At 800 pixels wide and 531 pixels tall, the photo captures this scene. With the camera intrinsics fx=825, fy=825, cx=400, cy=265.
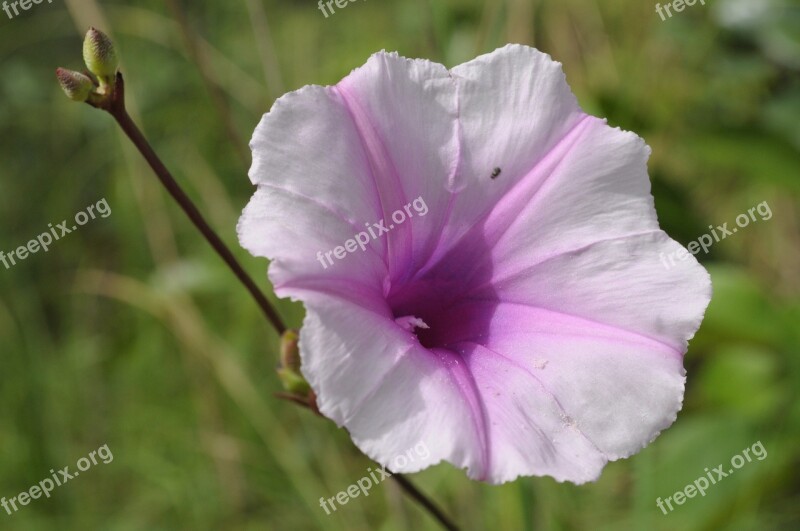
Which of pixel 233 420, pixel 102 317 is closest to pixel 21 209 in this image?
pixel 102 317

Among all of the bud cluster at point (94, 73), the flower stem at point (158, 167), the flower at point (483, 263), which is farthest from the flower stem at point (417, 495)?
the bud cluster at point (94, 73)

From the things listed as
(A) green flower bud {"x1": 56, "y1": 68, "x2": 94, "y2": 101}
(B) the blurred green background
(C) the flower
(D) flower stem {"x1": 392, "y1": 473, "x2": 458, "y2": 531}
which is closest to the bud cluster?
(A) green flower bud {"x1": 56, "y1": 68, "x2": 94, "y2": 101}

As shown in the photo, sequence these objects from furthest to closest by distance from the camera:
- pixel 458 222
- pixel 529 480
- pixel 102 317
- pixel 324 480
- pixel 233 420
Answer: pixel 102 317, pixel 233 420, pixel 324 480, pixel 529 480, pixel 458 222

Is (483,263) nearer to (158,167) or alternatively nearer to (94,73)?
(158,167)

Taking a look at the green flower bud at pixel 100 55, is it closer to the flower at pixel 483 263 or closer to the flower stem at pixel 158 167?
the flower stem at pixel 158 167

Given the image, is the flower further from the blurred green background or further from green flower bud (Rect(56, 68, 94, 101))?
the blurred green background

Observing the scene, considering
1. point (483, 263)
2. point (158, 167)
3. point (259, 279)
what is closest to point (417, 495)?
point (483, 263)

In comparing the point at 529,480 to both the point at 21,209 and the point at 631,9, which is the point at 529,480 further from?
the point at 631,9
